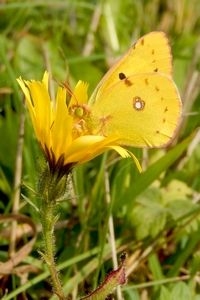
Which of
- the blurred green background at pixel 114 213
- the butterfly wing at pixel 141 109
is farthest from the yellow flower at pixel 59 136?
the blurred green background at pixel 114 213

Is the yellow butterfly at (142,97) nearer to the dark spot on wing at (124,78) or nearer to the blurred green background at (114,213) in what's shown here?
the dark spot on wing at (124,78)

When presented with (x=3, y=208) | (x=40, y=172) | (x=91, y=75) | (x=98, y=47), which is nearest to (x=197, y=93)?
(x=91, y=75)

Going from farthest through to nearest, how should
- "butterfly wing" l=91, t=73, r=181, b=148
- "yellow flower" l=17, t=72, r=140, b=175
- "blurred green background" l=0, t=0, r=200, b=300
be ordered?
1. "blurred green background" l=0, t=0, r=200, b=300
2. "butterfly wing" l=91, t=73, r=181, b=148
3. "yellow flower" l=17, t=72, r=140, b=175

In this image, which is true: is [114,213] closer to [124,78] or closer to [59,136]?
[124,78]

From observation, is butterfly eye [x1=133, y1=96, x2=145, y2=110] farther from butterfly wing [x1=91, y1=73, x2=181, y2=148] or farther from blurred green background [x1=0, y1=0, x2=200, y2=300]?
blurred green background [x1=0, y1=0, x2=200, y2=300]

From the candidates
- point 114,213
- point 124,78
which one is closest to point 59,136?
point 124,78

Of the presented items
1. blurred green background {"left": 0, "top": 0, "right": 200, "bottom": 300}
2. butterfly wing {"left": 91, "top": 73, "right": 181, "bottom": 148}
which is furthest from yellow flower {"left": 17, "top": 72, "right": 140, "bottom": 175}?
blurred green background {"left": 0, "top": 0, "right": 200, "bottom": 300}

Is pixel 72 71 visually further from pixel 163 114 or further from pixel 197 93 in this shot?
pixel 163 114
